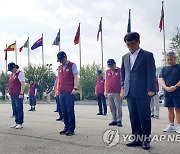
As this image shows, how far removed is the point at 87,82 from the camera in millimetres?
31719

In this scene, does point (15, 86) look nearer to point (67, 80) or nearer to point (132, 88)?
point (67, 80)

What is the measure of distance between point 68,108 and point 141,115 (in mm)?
2131

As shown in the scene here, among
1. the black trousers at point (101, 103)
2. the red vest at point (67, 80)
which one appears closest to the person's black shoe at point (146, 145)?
the red vest at point (67, 80)

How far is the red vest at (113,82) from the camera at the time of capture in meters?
8.22

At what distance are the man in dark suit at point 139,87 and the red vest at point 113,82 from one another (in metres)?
2.82

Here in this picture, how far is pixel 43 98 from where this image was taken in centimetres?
3547

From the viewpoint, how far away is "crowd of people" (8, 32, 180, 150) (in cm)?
515

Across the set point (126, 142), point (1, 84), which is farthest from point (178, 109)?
point (1, 84)

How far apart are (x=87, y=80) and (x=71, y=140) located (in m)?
25.8

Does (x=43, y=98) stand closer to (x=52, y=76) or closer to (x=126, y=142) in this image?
(x=52, y=76)

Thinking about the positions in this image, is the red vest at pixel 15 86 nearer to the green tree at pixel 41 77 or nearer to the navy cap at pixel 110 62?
the navy cap at pixel 110 62

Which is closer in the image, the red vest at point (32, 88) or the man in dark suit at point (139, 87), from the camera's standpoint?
the man in dark suit at point (139, 87)

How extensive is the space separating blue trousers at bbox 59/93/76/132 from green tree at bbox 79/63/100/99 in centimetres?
2389

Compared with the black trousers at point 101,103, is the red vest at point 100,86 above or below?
above
